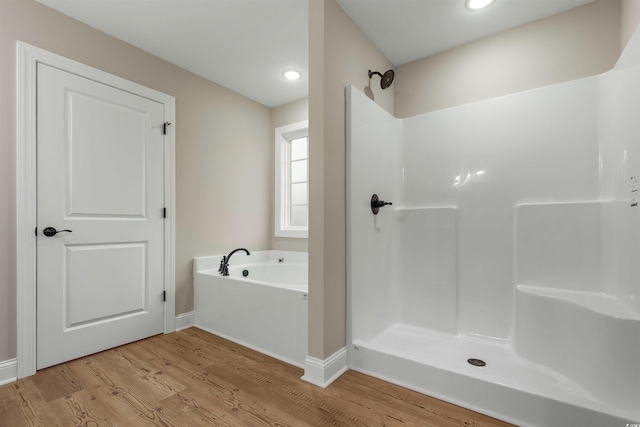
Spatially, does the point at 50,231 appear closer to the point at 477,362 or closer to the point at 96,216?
the point at 96,216

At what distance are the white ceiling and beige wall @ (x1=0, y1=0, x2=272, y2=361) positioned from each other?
14cm

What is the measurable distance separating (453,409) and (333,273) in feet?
2.99

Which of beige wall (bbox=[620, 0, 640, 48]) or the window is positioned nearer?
beige wall (bbox=[620, 0, 640, 48])

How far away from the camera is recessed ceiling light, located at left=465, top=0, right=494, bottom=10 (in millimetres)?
1873

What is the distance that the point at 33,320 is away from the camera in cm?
187

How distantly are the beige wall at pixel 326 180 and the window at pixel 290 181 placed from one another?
1.60m

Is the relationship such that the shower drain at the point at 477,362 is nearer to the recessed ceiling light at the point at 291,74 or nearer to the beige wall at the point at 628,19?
the beige wall at the point at 628,19

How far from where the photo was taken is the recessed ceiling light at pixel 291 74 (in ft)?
9.25

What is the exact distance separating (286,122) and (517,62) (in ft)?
7.49

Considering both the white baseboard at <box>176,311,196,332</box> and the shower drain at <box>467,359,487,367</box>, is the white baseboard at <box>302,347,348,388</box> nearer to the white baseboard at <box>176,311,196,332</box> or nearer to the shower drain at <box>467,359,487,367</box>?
the shower drain at <box>467,359,487,367</box>

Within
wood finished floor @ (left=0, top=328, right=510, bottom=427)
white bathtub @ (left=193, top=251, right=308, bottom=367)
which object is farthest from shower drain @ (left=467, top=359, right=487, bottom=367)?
white bathtub @ (left=193, top=251, right=308, bottom=367)

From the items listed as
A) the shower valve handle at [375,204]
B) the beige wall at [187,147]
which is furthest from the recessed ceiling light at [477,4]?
the beige wall at [187,147]

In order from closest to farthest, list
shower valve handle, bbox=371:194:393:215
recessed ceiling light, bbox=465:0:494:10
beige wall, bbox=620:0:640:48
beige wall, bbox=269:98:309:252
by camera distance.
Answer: beige wall, bbox=620:0:640:48, recessed ceiling light, bbox=465:0:494:10, shower valve handle, bbox=371:194:393:215, beige wall, bbox=269:98:309:252

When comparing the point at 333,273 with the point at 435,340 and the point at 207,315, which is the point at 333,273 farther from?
the point at 207,315
